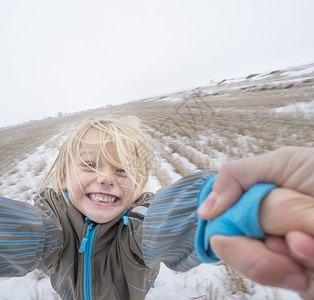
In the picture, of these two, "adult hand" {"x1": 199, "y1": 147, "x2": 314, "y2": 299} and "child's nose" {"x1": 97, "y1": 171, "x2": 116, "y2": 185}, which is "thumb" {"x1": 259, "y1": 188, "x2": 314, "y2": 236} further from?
"child's nose" {"x1": 97, "y1": 171, "x2": 116, "y2": 185}

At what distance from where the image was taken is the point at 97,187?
83cm

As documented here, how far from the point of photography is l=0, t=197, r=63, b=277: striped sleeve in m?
0.56

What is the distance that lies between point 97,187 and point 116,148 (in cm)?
21

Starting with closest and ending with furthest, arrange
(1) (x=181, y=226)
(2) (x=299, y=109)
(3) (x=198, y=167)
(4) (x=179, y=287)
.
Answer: (1) (x=181, y=226) → (4) (x=179, y=287) → (3) (x=198, y=167) → (2) (x=299, y=109)

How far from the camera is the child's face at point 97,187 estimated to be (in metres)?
0.82

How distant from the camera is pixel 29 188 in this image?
8.39ft

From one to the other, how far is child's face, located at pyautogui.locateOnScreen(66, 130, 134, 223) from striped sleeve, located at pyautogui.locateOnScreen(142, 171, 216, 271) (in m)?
0.26

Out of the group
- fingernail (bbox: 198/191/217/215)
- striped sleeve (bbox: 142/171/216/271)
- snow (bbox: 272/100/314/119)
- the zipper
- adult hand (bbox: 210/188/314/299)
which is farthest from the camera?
snow (bbox: 272/100/314/119)

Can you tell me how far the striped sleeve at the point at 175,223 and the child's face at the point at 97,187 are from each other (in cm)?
26

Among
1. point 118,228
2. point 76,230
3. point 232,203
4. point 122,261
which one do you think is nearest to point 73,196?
point 76,230

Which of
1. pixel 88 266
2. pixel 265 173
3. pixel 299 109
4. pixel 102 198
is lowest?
pixel 299 109

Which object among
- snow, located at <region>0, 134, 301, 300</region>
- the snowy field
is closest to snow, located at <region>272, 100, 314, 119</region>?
the snowy field

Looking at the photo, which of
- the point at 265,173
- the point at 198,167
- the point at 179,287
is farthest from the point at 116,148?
the point at 198,167

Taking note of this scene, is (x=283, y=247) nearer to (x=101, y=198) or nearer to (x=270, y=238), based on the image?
(x=270, y=238)
